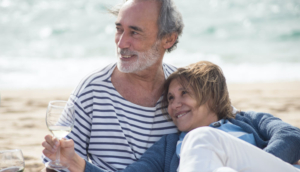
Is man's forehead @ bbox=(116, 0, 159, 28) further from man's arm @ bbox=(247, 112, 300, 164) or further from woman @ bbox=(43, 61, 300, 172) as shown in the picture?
man's arm @ bbox=(247, 112, 300, 164)

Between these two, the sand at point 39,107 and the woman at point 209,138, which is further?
the sand at point 39,107

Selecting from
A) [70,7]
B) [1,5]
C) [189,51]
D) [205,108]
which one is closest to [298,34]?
[189,51]

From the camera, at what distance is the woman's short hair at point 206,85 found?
2969 millimetres

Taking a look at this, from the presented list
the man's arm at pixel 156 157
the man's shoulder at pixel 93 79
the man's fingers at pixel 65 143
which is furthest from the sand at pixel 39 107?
the man's fingers at pixel 65 143

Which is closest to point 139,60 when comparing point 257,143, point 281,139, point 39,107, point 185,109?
point 185,109

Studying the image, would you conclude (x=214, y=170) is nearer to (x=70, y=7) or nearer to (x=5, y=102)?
(x=5, y=102)

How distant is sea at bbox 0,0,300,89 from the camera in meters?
10.5

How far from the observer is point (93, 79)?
290 cm

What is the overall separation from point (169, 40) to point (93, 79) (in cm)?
84

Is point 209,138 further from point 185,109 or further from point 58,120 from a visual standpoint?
point 58,120

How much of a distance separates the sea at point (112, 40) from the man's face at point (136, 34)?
6.12 metres

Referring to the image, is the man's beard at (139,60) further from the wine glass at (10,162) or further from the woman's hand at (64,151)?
the wine glass at (10,162)

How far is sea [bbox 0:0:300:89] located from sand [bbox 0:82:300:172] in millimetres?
1008

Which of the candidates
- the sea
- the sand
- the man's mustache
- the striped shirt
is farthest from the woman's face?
the sea
